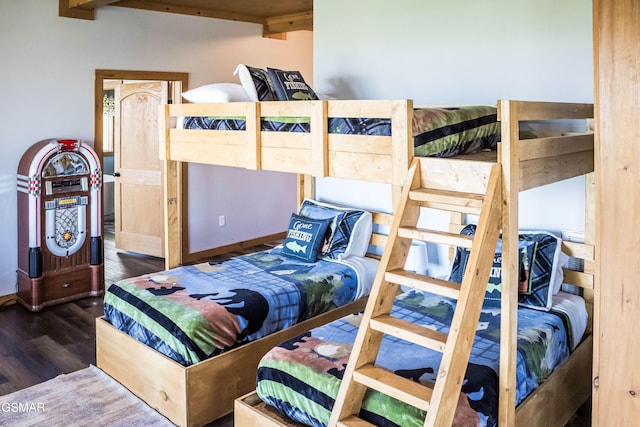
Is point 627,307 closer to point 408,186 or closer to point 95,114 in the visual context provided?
point 408,186

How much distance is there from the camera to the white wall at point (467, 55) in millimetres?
3258

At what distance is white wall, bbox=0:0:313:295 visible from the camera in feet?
14.5

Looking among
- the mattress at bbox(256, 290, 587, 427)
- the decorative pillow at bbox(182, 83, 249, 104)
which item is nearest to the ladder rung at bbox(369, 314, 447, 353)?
the mattress at bbox(256, 290, 587, 427)

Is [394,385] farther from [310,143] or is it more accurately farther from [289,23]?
[289,23]

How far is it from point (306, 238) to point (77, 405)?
177 cm

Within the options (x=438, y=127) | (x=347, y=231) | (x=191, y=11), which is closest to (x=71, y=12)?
(x=191, y=11)

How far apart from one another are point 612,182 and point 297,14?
4.48 m

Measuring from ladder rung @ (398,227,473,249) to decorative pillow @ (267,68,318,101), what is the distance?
1.44 metres

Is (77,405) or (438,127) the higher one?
(438,127)

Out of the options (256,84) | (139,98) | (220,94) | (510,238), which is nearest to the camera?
(510,238)

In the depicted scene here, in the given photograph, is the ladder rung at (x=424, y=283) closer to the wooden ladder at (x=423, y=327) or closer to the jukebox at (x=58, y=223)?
the wooden ladder at (x=423, y=327)

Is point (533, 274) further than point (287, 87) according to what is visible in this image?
No

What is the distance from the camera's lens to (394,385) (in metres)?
2.06

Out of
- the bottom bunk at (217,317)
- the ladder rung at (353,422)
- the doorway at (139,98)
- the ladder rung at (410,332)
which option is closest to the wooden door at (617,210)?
the ladder rung at (410,332)
